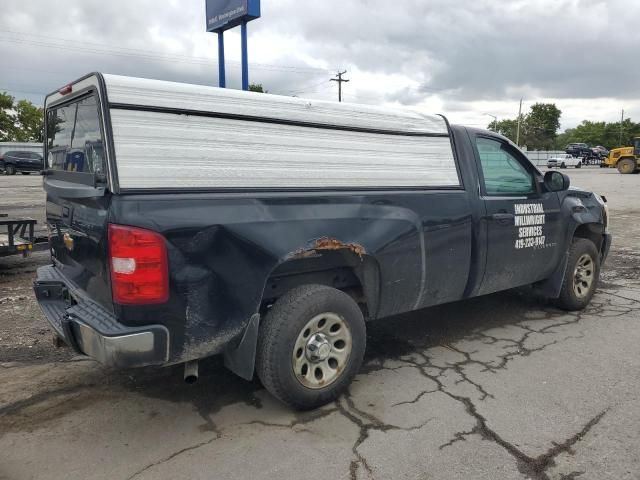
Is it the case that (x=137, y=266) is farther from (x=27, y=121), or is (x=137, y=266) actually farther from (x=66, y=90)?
(x=27, y=121)

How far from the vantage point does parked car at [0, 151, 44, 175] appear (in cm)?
3222

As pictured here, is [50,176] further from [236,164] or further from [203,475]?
[203,475]

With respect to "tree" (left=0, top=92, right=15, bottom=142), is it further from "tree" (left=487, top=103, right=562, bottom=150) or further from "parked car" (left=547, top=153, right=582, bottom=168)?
"tree" (left=487, top=103, right=562, bottom=150)

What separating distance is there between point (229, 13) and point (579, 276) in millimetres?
10299

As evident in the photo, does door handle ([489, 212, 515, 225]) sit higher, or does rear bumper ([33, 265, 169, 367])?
door handle ([489, 212, 515, 225])

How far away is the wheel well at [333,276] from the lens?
3230 millimetres

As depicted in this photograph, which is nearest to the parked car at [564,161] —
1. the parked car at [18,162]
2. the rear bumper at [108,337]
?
the parked car at [18,162]

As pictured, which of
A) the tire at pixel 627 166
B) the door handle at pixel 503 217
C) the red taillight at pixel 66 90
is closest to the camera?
the red taillight at pixel 66 90

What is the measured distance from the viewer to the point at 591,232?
5449mm

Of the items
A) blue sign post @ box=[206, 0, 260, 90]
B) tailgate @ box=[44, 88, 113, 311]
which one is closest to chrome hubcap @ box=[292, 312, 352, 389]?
tailgate @ box=[44, 88, 113, 311]

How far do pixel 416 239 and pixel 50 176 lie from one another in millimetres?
2667

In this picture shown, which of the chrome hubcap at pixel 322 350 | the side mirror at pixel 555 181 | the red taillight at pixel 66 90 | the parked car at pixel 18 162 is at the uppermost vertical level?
the parked car at pixel 18 162

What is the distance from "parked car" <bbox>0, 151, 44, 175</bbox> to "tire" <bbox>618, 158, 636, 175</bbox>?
38.2 metres

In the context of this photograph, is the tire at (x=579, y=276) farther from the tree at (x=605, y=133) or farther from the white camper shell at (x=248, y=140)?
the tree at (x=605, y=133)
